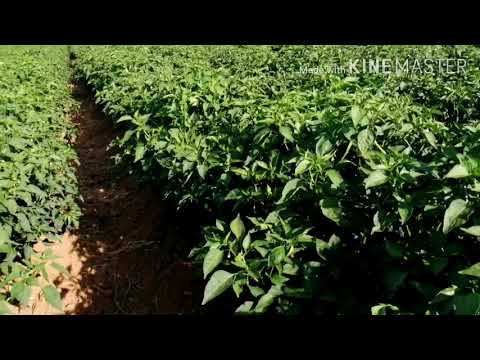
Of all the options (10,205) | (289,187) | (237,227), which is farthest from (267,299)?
(10,205)

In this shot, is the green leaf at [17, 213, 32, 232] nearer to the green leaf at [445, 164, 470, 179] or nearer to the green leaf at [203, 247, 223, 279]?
the green leaf at [203, 247, 223, 279]

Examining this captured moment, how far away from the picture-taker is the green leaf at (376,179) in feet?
4.81

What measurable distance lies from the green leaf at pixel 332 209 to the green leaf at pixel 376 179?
17cm

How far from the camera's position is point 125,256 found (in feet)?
12.4

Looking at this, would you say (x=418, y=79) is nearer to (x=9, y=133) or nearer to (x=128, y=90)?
(x=128, y=90)

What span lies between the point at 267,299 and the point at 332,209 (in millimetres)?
433

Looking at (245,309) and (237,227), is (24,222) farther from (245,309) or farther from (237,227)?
(245,309)

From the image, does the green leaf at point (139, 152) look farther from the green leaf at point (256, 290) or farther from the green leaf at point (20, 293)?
the green leaf at point (256, 290)

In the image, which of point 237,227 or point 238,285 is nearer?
point 238,285

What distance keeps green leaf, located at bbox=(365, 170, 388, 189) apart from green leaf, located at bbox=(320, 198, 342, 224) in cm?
17

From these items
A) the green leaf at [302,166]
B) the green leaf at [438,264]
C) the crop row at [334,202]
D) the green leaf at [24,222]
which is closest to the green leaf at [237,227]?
the crop row at [334,202]

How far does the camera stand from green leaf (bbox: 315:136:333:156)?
6.05ft

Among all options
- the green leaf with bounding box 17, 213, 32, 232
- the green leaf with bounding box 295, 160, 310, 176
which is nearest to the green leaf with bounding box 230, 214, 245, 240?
the green leaf with bounding box 295, 160, 310, 176

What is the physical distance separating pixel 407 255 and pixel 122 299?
2.50 metres
